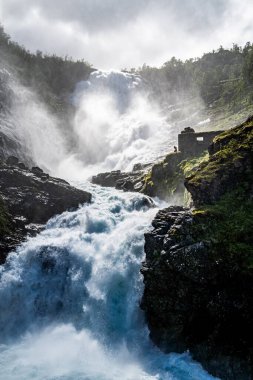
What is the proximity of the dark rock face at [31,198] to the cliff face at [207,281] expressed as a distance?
13.7m

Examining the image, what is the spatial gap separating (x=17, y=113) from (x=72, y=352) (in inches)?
2390

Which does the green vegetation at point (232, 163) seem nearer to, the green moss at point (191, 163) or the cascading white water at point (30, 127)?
the green moss at point (191, 163)

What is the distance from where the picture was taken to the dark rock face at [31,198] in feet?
102

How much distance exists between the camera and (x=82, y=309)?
22.6 metres

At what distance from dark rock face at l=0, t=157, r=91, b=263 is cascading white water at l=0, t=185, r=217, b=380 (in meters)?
2.25

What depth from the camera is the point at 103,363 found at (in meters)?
18.9

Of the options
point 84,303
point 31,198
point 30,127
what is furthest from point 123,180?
point 30,127

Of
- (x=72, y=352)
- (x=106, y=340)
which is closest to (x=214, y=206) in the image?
(x=106, y=340)

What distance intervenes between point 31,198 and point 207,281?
64.5 ft

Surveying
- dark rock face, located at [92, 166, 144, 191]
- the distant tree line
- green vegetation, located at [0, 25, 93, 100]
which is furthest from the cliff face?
green vegetation, located at [0, 25, 93, 100]

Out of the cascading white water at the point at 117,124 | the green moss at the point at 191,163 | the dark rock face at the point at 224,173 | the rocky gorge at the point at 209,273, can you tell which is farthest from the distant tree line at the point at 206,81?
the rocky gorge at the point at 209,273

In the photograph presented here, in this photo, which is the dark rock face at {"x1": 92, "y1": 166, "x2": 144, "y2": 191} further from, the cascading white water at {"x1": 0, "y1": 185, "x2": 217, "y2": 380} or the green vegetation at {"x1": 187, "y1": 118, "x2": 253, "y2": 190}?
the green vegetation at {"x1": 187, "y1": 118, "x2": 253, "y2": 190}

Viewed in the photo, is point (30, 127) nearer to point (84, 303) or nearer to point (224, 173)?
point (84, 303)

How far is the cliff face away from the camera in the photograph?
671 inches
